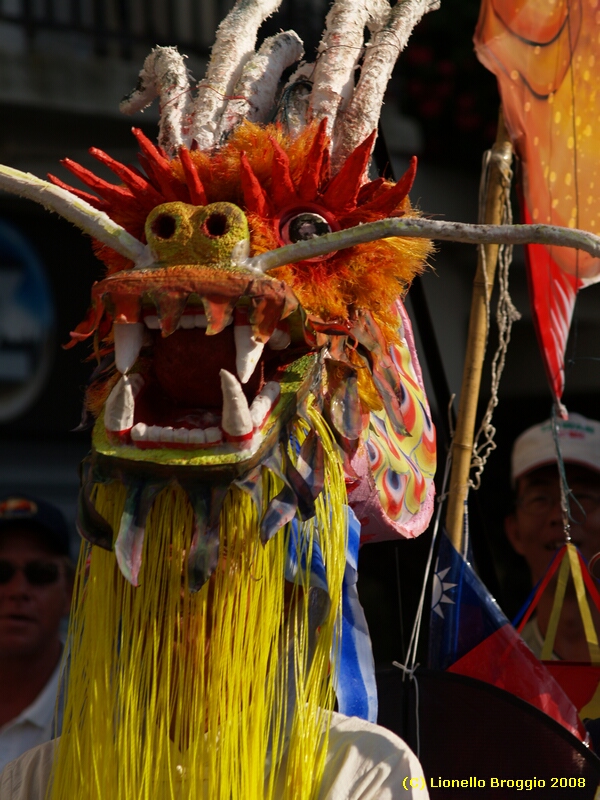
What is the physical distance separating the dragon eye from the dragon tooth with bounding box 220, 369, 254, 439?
25 centimetres

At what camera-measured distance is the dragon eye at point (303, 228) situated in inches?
55.9

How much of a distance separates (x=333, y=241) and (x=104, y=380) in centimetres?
39

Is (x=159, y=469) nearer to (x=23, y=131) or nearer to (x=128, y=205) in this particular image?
(x=128, y=205)

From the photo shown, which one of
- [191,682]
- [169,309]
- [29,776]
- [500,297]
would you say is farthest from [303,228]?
[500,297]

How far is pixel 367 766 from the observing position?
1341mm

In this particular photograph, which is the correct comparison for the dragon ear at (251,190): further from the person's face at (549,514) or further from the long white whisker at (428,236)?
the person's face at (549,514)

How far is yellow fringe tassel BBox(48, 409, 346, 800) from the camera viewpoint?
1304 millimetres

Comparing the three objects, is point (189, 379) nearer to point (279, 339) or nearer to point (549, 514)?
point (279, 339)

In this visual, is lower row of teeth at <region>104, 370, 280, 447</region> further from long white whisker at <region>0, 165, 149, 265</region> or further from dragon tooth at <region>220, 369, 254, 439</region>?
long white whisker at <region>0, 165, 149, 265</region>

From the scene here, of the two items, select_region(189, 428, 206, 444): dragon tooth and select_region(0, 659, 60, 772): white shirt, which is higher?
select_region(189, 428, 206, 444): dragon tooth

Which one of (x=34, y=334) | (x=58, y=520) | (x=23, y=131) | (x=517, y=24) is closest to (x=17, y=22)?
(x=23, y=131)

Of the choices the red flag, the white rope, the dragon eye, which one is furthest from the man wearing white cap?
the dragon eye

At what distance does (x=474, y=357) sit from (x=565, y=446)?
0.80 m

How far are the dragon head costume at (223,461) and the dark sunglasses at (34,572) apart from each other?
1.38 m
